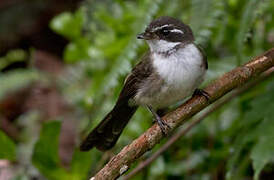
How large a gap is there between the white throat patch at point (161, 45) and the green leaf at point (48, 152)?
96cm

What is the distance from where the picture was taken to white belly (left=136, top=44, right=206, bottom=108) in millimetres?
3438

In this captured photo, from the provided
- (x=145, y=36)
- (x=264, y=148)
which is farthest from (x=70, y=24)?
(x=264, y=148)

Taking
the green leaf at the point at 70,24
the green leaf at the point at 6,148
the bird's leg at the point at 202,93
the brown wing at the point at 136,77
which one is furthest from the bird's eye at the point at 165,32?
the green leaf at the point at 6,148

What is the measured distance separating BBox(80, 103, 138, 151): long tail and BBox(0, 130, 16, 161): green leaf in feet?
1.74

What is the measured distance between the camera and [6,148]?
3582 mm

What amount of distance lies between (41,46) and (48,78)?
7.83 feet

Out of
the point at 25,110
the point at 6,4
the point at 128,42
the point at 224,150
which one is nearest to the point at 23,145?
the point at 25,110

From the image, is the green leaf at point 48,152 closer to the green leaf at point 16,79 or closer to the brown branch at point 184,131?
the brown branch at point 184,131

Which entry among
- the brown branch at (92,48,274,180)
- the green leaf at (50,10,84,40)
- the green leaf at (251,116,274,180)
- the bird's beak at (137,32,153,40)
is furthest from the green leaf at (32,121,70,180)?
the green leaf at (251,116,274,180)

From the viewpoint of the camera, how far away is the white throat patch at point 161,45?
3711mm

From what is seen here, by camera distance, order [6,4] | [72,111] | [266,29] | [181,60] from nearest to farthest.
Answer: [181,60] → [266,29] → [72,111] → [6,4]

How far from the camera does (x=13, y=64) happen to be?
8.08 meters

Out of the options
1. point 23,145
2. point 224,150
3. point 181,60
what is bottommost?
point 224,150

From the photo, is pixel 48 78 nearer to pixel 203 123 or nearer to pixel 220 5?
pixel 203 123
